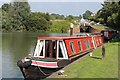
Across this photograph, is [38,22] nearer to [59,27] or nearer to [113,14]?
[59,27]

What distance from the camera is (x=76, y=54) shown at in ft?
81.5

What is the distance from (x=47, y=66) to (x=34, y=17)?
105m

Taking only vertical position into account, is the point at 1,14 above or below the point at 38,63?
above

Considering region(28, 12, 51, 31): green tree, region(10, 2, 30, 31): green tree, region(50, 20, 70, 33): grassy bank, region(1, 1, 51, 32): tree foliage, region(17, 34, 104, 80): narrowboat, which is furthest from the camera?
region(50, 20, 70, 33): grassy bank

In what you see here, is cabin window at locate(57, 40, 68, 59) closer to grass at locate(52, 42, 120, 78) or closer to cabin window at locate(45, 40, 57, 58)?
cabin window at locate(45, 40, 57, 58)

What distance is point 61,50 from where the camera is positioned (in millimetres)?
21781

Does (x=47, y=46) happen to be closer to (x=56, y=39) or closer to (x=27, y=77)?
(x=56, y=39)

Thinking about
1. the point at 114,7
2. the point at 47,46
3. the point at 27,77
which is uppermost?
the point at 114,7

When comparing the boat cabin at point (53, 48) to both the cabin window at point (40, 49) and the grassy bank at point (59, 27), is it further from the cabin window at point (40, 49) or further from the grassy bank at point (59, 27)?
the grassy bank at point (59, 27)

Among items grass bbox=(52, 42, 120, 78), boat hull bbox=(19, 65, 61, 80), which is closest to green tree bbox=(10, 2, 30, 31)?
boat hull bbox=(19, 65, 61, 80)

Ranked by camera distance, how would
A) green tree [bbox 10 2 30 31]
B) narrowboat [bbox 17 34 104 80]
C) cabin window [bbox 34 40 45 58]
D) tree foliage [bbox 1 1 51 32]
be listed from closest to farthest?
narrowboat [bbox 17 34 104 80], cabin window [bbox 34 40 45 58], tree foliage [bbox 1 1 51 32], green tree [bbox 10 2 30 31]

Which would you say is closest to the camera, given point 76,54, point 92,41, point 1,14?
point 76,54

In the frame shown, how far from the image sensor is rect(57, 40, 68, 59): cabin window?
21672mm

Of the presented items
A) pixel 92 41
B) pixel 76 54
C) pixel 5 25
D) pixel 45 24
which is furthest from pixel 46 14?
pixel 76 54
